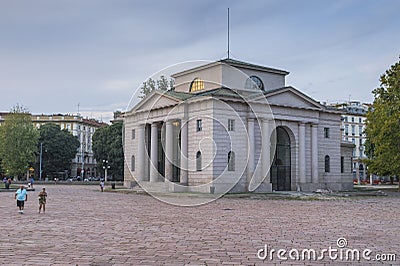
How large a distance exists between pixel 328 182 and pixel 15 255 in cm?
4936

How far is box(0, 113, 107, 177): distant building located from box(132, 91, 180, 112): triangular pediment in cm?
6713

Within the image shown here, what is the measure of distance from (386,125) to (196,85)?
72.3ft

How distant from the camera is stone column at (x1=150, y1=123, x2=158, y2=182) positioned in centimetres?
5438

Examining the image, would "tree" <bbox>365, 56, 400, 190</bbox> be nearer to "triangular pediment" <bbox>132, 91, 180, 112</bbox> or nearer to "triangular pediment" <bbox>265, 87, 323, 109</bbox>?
"triangular pediment" <bbox>265, 87, 323, 109</bbox>

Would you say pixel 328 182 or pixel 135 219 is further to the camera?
pixel 328 182

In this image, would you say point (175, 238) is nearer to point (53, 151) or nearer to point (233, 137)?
point (233, 137)

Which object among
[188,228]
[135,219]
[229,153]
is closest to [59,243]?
[188,228]

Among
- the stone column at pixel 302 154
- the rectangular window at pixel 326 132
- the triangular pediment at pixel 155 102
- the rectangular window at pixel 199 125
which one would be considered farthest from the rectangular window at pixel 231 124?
the rectangular window at pixel 326 132

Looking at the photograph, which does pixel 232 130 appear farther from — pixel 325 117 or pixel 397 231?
pixel 397 231

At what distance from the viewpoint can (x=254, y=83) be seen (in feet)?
180

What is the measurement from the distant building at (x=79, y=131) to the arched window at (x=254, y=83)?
247 ft

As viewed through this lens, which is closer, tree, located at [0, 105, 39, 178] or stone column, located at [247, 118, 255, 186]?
stone column, located at [247, 118, 255, 186]

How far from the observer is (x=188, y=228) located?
17344 mm

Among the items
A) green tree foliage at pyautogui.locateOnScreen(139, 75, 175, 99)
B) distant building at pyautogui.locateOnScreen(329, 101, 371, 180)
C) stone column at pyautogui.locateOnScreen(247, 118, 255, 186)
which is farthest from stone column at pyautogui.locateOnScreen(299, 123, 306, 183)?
distant building at pyautogui.locateOnScreen(329, 101, 371, 180)
